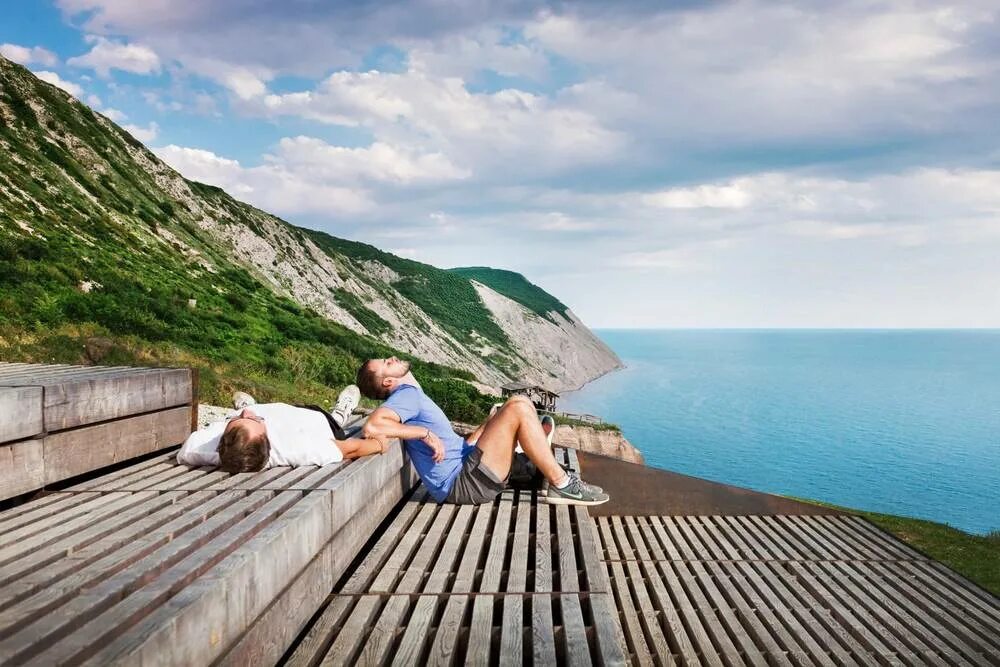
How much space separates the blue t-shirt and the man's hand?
0.05m

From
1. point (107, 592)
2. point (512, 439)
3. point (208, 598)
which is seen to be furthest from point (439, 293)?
point (208, 598)

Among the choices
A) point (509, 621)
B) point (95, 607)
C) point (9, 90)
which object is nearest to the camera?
point (95, 607)

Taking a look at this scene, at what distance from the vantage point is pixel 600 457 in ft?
39.0

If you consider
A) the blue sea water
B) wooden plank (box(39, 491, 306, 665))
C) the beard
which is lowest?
the blue sea water

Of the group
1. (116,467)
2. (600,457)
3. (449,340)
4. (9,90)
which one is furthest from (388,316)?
(116,467)

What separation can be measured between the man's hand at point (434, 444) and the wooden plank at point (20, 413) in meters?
2.93

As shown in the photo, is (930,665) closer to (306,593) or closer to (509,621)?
(509,621)

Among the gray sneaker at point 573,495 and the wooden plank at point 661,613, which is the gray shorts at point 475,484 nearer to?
the gray sneaker at point 573,495

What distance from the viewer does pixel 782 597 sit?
27.9 feet

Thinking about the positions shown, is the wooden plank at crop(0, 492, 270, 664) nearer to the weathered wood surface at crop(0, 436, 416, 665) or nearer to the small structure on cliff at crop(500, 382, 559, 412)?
the weathered wood surface at crop(0, 436, 416, 665)

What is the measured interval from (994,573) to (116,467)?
1423 centimetres

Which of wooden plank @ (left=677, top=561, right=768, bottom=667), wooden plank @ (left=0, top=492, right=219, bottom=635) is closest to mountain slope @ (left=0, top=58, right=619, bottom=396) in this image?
wooden plank @ (left=0, top=492, right=219, bottom=635)

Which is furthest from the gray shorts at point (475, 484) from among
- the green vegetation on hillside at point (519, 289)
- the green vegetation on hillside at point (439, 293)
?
the green vegetation on hillside at point (519, 289)

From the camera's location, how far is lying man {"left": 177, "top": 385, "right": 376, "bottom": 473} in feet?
19.1
